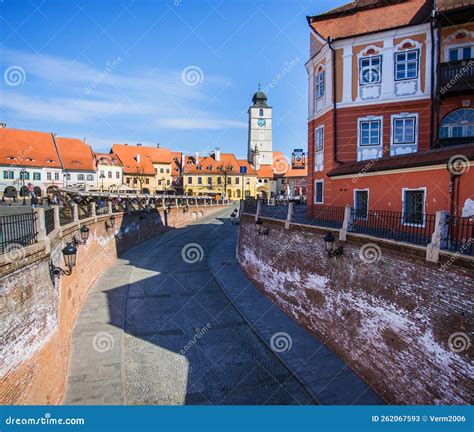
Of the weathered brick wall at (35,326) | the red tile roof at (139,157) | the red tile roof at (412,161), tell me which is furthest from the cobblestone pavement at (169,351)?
the red tile roof at (139,157)

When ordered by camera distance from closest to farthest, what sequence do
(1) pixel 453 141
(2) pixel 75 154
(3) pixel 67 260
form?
(3) pixel 67 260
(1) pixel 453 141
(2) pixel 75 154

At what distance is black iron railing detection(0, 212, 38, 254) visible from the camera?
26.2 ft

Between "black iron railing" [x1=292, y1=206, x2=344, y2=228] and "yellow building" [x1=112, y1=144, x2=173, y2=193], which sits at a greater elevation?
"yellow building" [x1=112, y1=144, x2=173, y2=193]

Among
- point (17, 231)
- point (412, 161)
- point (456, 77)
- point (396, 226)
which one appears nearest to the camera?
point (17, 231)

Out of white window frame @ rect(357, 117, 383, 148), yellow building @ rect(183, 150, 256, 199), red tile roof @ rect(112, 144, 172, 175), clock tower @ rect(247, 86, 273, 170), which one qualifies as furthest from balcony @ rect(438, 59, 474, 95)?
clock tower @ rect(247, 86, 273, 170)

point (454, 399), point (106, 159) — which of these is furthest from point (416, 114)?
point (106, 159)

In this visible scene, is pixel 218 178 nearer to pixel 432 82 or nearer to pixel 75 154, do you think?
pixel 75 154

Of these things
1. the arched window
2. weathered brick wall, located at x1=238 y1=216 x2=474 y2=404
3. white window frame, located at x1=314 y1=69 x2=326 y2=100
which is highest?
white window frame, located at x1=314 y1=69 x2=326 y2=100

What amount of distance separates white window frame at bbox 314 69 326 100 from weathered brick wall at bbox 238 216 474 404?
347 inches

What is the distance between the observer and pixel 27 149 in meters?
48.4

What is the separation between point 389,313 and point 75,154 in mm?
54193

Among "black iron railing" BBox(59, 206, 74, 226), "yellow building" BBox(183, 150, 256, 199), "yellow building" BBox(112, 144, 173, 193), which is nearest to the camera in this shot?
"black iron railing" BBox(59, 206, 74, 226)

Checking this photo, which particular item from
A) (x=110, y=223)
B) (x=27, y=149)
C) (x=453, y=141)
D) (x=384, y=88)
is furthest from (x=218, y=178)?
(x=453, y=141)

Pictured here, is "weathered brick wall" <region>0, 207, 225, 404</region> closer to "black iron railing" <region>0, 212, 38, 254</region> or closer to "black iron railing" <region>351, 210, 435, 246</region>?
"black iron railing" <region>0, 212, 38, 254</region>
